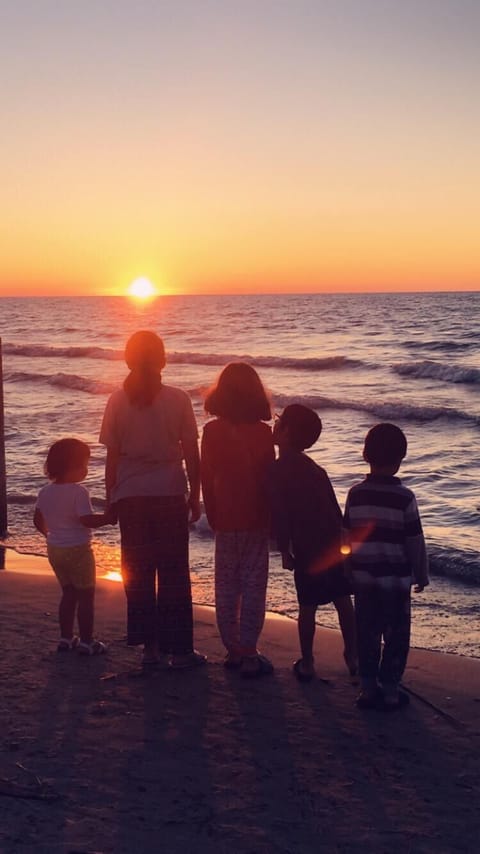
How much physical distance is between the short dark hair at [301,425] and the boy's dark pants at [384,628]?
2.80ft

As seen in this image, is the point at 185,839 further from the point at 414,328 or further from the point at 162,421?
the point at 414,328

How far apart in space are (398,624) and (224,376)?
159cm

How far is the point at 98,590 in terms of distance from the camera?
7059 millimetres

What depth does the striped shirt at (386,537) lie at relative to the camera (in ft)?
14.2

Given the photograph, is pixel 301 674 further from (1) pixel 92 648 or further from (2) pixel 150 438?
(2) pixel 150 438

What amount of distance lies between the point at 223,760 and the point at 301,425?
1749mm

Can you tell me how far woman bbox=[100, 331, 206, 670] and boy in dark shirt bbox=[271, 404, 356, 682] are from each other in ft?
1.57

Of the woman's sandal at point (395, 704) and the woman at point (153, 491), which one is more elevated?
the woman at point (153, 491)

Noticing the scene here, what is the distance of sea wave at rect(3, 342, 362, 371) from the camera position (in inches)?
1430

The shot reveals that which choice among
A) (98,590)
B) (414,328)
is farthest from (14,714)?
(414,328)

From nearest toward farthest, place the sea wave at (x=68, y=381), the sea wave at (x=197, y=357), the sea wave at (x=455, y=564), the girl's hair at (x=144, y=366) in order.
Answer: the girl's hair at (x=144, y=366), the sea wave at (x=455, y=564), the sea wave at (x=68, y=381), the sea wave at (x=197, y=357)

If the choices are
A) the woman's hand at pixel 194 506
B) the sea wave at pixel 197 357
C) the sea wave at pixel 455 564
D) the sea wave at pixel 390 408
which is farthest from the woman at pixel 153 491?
the sea wave at pixel 197 357

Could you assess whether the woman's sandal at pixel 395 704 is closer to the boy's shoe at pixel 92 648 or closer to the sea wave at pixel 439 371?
the boy's shoe at pixel 92 648

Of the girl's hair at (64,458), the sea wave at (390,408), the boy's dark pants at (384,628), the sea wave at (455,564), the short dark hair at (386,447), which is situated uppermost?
the short dark hair at (386,447)
